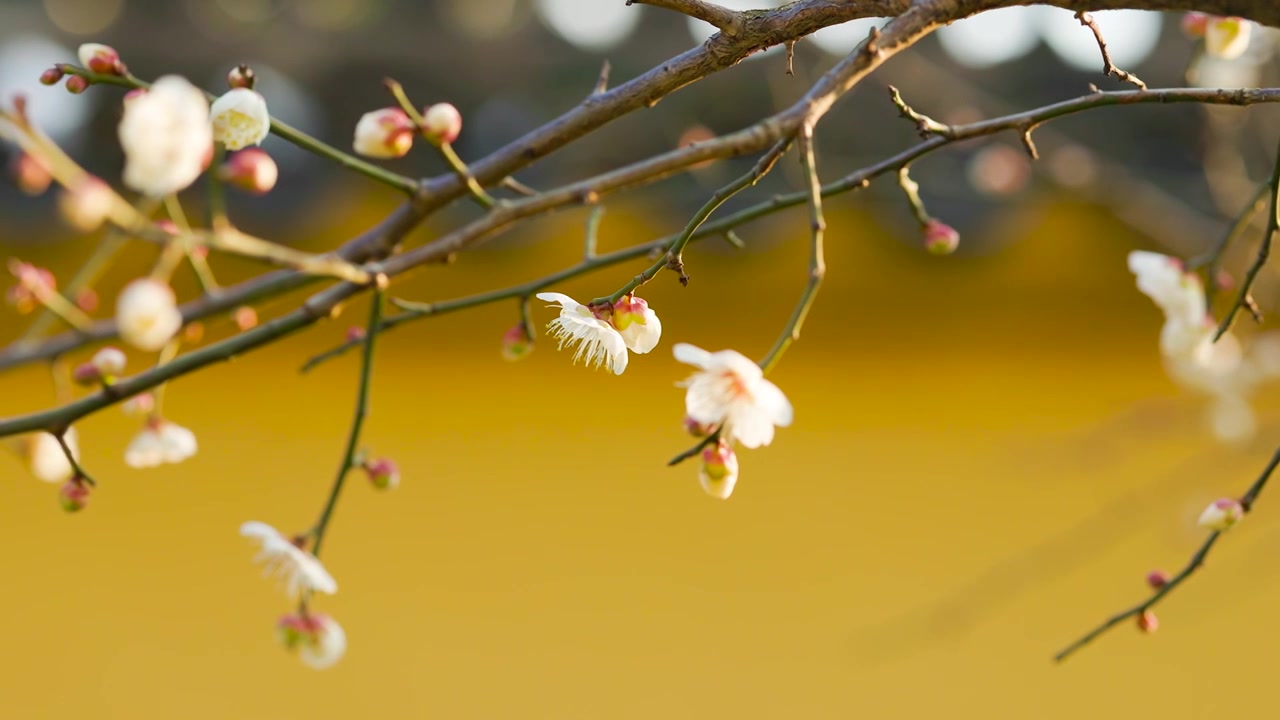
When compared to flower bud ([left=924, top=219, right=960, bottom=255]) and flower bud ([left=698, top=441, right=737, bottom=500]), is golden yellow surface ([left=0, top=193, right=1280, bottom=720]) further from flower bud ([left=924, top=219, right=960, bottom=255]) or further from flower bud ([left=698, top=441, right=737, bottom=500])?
flower bud ([left=698, top=441, right=737, bottom=500])

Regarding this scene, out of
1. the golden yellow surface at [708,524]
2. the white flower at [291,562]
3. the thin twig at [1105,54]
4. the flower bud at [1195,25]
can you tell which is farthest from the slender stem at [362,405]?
the golden yellow surface at [708,524]

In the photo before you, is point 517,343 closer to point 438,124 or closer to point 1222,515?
point 438,124

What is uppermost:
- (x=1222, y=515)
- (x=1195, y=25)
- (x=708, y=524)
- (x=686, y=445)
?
(x=686, y=445)

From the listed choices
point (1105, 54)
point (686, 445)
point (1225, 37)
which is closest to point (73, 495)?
point (1105, 54)

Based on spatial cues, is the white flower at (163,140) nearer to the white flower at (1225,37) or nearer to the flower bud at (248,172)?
the flower bud at (248,172)

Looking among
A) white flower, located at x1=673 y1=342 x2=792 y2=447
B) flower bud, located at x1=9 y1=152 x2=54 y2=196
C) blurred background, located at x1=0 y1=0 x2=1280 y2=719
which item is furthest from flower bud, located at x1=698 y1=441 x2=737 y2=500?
blurred background, located at x1=0 y1=0 x2=1280 y2=719

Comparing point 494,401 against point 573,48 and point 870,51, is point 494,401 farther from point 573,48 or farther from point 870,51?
point 870,51
